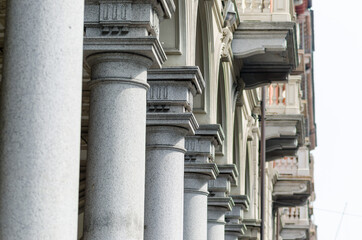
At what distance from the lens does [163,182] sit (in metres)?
13.5

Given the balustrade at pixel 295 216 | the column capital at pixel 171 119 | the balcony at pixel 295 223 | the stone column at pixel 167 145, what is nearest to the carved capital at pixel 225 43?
the stone column at pixel 167 145

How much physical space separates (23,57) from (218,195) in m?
13.5

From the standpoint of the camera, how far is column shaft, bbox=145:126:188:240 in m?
13.4

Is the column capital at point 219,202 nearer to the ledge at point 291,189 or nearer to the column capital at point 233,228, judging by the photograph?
the column capital at point 233,228

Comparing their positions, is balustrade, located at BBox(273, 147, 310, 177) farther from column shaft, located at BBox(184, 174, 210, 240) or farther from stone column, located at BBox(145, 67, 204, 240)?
stone column, located at BBox(145, 67, 204, 240)

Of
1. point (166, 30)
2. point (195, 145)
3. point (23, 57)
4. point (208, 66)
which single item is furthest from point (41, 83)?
point (208, 66)

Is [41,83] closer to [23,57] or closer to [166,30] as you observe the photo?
[23,57]

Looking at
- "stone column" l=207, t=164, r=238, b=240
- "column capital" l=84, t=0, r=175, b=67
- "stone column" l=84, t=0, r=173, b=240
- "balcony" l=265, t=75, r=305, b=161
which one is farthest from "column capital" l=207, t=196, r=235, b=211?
"balcony" l=265, t=75, r=305, b=161

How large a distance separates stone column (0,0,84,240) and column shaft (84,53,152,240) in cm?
281

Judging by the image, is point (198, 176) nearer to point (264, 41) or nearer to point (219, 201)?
point (219, 201)

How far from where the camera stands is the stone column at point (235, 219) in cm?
2480

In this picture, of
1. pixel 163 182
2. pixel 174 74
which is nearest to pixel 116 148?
pixel 163 182

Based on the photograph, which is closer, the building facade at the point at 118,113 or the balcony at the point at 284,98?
the building facade at the point at 118,113

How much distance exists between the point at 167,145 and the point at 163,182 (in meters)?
0.46
